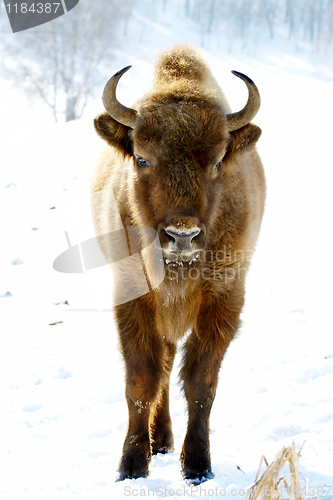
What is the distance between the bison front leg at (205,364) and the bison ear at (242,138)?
1.11 metres

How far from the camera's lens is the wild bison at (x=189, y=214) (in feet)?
10.4

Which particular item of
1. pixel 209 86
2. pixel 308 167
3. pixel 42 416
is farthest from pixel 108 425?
pixel 308 167

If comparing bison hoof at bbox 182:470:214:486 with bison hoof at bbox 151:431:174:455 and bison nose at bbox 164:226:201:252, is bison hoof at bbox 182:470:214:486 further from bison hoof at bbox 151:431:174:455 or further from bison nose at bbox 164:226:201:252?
bison nose at bbox 164:226:201:252

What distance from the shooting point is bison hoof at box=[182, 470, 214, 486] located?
339 centimetres

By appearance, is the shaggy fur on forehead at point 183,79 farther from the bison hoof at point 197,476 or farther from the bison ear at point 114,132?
the bison hoof at point 197,476

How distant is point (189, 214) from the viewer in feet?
9.97

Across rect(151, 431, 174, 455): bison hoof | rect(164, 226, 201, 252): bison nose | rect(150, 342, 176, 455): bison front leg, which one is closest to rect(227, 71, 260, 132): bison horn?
rect(164, 226, 201, 252): bison nose

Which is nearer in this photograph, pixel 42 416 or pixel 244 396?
pixel 42 416

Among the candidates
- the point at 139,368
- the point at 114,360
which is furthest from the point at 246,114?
the point at 114,360

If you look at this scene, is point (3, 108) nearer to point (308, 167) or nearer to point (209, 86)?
point (308, 167)

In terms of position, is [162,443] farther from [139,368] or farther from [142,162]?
[142,162]

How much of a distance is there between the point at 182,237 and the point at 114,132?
3.90 feet

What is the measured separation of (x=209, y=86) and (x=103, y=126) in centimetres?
93

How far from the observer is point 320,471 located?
3.10 metres
